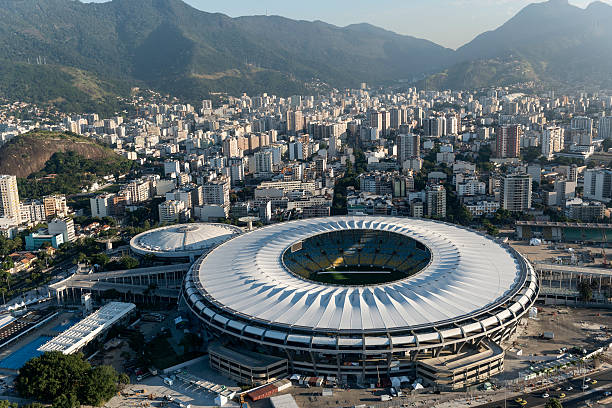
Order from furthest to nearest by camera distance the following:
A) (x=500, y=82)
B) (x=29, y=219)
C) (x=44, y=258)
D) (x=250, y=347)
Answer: (x=500, y=82)
(x=29, y=219)
(x=44, y=258)
(x=250, y=347)

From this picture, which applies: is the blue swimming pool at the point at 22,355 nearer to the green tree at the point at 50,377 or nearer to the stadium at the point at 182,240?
the green tree at the point at 50,377

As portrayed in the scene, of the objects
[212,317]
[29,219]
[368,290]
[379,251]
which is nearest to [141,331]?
[212,317]

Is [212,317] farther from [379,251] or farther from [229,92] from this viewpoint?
[229,92]

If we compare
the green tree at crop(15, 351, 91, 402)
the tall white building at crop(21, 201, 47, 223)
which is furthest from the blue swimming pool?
the tall white building at crop(21, 201, 47, 223)

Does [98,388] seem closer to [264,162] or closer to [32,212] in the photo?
[32,212]

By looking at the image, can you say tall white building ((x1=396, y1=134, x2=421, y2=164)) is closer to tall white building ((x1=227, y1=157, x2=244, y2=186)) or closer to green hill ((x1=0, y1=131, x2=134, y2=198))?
tall white building ((x1=227, y1=157, x2=244, y2=186))

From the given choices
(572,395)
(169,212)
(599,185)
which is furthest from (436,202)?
(572,395)
